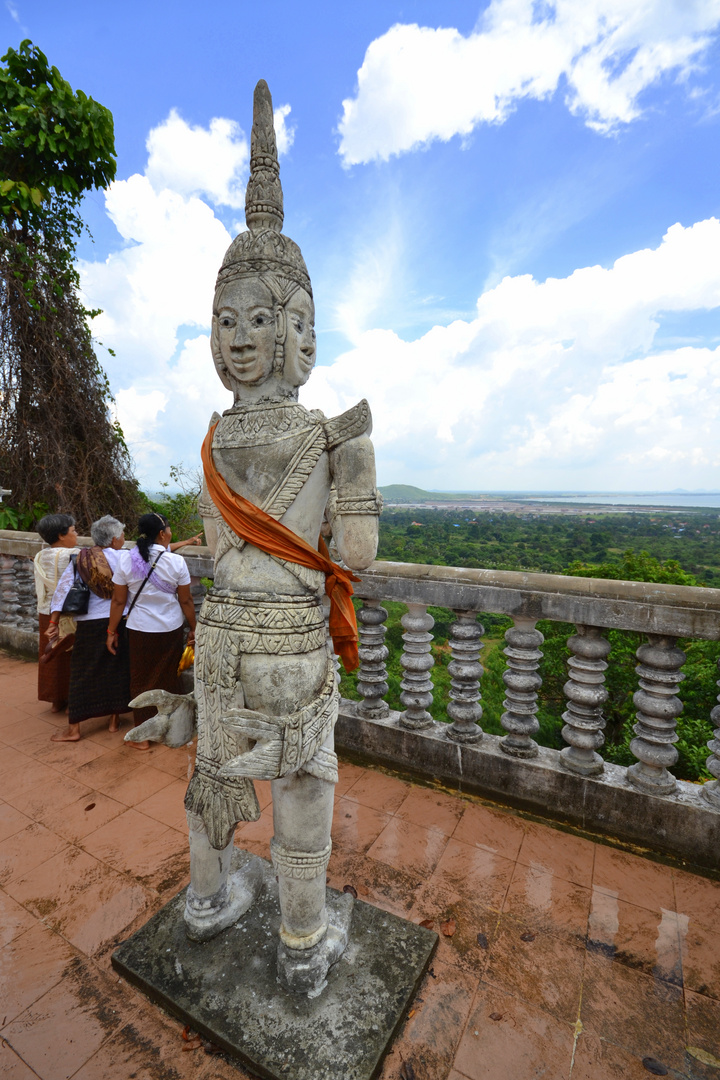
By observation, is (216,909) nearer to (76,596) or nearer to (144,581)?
(144,581)

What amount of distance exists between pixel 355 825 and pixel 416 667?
111 centimetres

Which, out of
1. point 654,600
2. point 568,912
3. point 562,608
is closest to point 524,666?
point 562,608

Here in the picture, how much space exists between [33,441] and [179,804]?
314 inches

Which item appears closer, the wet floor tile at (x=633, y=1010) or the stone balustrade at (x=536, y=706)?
the wet floor tile at (x=633, y=1010)

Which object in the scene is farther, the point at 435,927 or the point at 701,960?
the point at 435,927

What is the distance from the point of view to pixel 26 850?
9.52ft

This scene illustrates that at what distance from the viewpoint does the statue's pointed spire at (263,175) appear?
184 cm

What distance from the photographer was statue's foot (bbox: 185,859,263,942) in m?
2.21

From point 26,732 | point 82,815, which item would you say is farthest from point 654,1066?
point 26,732

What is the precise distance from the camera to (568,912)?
249 centimetres

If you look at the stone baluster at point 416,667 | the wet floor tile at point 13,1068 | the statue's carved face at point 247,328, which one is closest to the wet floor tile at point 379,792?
the stone baluster at point 416,667

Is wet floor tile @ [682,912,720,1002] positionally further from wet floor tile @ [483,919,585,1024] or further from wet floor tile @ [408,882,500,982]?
wet floor tile @ [408,882,500,982]

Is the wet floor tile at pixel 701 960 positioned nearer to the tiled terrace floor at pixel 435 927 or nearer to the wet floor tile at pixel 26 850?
the tiled terrace floor at pixel 435 927

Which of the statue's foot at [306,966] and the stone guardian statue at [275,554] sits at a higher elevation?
the stone guardian statue at [275,554]
